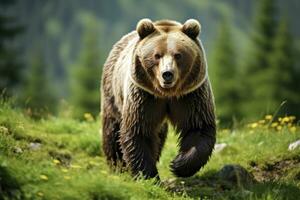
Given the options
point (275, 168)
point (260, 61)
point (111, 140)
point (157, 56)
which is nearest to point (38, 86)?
point (260, 61)

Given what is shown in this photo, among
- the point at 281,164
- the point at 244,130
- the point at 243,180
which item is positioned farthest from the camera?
the point at 244,130

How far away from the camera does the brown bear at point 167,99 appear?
7480 millimetres

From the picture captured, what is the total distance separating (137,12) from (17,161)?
194m

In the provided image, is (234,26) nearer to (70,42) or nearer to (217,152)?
(70,42)

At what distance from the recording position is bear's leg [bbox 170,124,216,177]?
24.3 feet

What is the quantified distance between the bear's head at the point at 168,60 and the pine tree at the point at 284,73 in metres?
36.0

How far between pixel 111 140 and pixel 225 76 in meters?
40.2

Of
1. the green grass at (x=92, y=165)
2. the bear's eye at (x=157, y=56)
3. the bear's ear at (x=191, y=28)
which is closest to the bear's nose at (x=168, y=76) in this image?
the bear's eye at (x=157, y=56)

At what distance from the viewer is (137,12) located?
651 ft

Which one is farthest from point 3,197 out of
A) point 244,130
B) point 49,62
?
point 49,62

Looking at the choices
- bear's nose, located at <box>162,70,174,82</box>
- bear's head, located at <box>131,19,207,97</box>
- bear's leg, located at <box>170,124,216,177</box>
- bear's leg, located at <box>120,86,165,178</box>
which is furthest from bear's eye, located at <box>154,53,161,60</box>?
bear's leg, located at <box>170,124,216,177</box>

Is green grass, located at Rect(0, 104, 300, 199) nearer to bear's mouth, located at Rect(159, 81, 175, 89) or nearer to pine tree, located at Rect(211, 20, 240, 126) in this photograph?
bear's mouth, located at Rect(159, 81, 175, 89)

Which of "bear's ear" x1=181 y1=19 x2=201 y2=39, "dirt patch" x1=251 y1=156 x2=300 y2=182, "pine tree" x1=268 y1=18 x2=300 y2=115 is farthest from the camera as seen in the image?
"pine tree" x1=268 y1=18 x2=300 y2=115

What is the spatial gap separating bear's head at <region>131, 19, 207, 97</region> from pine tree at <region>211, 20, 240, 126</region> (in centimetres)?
3584
